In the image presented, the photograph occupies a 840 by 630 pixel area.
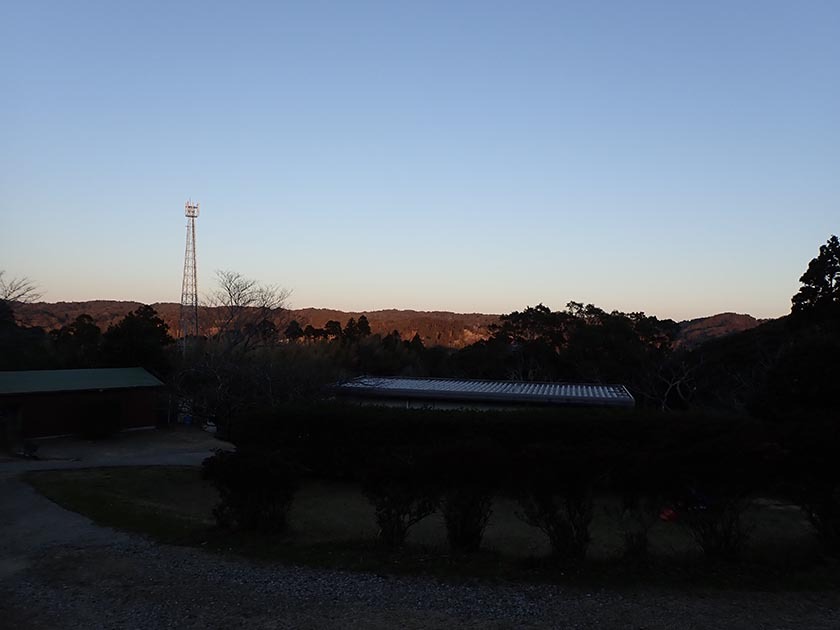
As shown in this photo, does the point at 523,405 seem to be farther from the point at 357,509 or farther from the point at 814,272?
the point at 814,272

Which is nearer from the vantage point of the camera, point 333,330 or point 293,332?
point 293,332

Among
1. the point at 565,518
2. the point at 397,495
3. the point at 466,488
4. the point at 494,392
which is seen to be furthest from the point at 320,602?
the point at 494,392

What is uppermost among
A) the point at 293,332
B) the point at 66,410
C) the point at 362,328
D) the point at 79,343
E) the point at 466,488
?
the point at 362,328

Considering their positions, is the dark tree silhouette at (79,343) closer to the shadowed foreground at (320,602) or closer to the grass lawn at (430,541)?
the grass lawn at (430,541)

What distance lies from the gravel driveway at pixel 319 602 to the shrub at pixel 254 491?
103 centimetres

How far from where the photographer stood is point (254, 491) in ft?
26.5

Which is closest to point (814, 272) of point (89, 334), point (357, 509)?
point (357, 509)

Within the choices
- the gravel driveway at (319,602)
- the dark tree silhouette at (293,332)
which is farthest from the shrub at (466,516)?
the dark tree silhouette at (293,332)

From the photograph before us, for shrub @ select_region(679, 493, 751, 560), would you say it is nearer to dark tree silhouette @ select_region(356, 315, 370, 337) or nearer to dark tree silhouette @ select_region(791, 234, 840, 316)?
dark tree silhouette @ select_region(791, 234, 840, 316)

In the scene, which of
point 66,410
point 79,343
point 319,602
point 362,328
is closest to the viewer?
point 319,602

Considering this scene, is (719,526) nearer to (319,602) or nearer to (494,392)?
(319,602)

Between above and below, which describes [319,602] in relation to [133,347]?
below

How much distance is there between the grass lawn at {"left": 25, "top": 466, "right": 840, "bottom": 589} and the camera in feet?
20.7

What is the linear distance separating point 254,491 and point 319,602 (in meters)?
2.76
